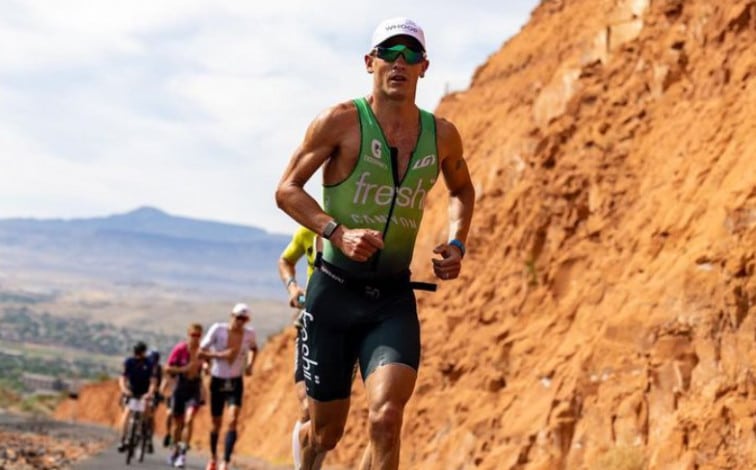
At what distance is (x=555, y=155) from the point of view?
23609 mm

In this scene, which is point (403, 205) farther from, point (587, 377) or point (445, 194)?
point (445, 194)

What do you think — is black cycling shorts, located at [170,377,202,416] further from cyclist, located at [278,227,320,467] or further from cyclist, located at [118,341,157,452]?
cyclist, located at [278,227,320,467]

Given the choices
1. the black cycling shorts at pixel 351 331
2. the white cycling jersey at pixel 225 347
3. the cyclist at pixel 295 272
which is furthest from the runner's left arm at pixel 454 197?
the white cycling jersey at pixel 225 347

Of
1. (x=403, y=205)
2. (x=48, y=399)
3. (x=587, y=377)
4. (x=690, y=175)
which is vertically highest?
(x=690, y=175)

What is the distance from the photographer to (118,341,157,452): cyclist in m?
18.3

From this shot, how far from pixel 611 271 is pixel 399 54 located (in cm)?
1257

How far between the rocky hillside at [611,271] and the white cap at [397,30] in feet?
22.4

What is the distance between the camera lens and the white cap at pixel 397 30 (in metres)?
6.52

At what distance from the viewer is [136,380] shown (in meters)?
18.4

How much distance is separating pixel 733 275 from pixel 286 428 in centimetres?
2010

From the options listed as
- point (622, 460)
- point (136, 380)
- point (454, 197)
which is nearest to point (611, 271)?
point (622, 460)

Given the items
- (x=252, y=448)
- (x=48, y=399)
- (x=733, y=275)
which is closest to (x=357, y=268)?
(x=733, y=275)

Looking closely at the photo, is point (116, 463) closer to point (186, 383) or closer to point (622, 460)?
point (186, 383)

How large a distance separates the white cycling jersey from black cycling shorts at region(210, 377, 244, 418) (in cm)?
6
